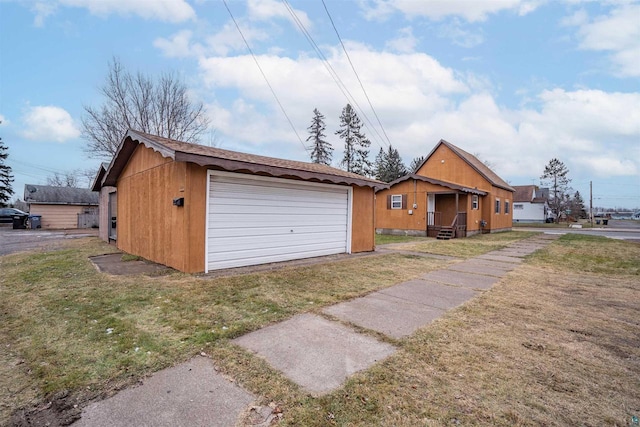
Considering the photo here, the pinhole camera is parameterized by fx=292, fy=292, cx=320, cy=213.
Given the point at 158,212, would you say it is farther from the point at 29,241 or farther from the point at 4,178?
the point at 4,178

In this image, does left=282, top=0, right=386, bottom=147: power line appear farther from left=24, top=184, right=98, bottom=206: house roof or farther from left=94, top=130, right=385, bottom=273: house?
left=24, top=184, right=98, bottom=206: house roof

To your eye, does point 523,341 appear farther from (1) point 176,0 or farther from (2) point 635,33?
(1) point 176,0

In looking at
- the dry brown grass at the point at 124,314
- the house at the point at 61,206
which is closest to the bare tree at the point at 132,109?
the house at the point at 61,206

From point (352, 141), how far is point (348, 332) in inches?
1332

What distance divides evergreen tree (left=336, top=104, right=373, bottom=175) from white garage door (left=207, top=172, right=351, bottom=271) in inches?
1042

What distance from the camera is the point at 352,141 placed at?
35.4m

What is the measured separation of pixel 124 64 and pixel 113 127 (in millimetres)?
4211

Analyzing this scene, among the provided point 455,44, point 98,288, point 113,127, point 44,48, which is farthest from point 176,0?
point 113,127

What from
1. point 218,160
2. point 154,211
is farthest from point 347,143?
point 218,160

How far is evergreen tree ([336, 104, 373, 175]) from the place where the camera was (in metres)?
35.2

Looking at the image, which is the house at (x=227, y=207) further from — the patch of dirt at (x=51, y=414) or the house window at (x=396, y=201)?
the house window at (x=396, y=201)

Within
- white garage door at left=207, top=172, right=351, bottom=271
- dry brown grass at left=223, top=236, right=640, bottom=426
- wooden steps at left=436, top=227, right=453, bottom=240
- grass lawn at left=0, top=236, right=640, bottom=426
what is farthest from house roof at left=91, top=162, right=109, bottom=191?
wooden steps at left=436, top=227, right=453, bottom=240

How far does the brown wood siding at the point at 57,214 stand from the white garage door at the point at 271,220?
27043 mm

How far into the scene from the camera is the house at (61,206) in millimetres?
24375
